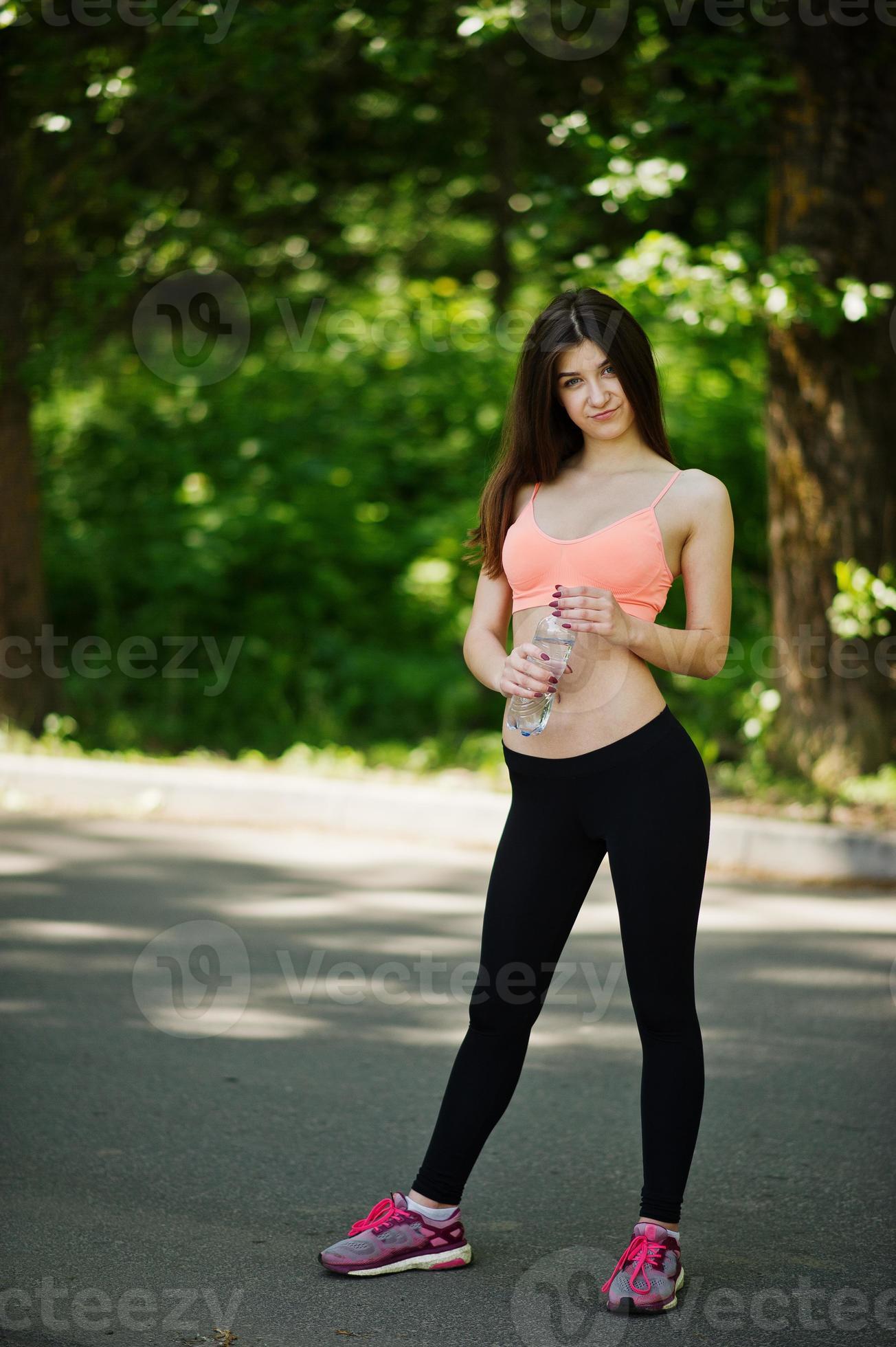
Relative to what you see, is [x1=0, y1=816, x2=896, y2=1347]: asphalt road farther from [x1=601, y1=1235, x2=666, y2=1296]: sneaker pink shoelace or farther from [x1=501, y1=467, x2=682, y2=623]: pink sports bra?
[x1=501, y1=467, x2=682, y2=623]: pink sports bra

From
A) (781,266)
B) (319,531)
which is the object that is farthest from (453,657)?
(781,266)

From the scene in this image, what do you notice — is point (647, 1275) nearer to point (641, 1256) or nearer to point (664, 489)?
point (641, 1256)

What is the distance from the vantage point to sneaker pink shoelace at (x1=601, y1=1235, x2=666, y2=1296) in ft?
9.66

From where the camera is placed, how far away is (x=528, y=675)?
9.36 ft

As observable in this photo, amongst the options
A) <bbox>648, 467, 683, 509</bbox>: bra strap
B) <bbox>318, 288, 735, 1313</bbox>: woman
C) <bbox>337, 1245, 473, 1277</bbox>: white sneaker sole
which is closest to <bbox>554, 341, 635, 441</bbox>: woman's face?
<bbox>318, 288, 735, 1313</bbox>: woman

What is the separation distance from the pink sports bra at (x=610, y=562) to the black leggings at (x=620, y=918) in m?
0.26

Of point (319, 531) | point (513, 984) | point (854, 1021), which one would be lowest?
point (854, 1021)

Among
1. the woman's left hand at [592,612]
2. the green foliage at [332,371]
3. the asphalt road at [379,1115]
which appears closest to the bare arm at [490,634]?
the woman's left hand at [592,612]

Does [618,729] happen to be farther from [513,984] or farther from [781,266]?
[781,266]

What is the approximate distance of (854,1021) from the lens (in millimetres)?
4887

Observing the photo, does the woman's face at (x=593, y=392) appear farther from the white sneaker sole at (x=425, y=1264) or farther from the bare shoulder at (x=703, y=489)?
the white sneaker sole at (x=425, y=1264)

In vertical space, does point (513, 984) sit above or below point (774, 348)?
below

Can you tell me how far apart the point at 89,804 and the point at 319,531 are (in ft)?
10.2

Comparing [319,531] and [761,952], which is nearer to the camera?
[761,952]
